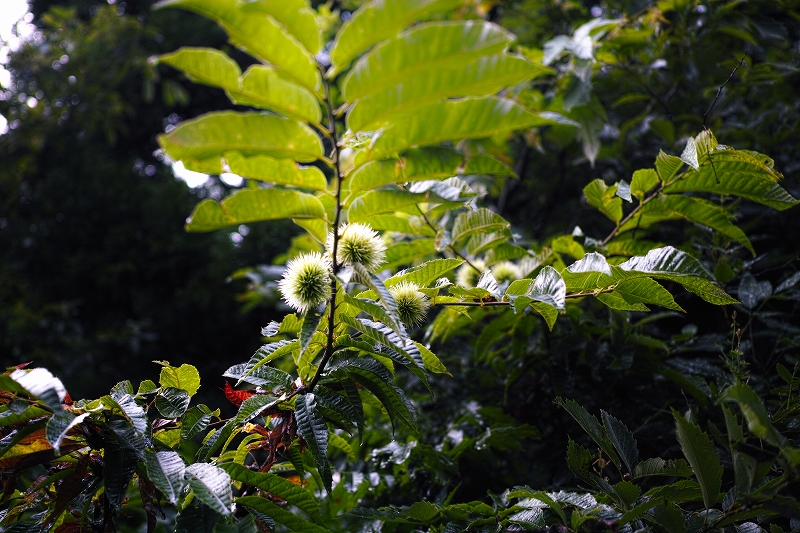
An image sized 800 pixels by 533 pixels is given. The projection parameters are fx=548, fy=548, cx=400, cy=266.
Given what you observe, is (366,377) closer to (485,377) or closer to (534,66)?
(534,66)

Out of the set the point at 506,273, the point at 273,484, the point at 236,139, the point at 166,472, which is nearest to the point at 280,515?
the point at 273,484

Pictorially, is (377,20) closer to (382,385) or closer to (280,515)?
(382,385)

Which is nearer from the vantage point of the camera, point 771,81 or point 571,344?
point 571,344

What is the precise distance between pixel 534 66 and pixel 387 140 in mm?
184

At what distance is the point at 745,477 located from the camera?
0.68 m

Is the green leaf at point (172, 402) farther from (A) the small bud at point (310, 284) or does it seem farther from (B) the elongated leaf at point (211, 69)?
(B) the elongated leaf at point (211, 69)

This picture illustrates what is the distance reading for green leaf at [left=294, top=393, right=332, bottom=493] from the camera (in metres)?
0.75

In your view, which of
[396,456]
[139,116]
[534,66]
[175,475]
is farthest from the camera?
[139,116]

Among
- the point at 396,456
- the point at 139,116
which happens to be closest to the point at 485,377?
the point at 396,456

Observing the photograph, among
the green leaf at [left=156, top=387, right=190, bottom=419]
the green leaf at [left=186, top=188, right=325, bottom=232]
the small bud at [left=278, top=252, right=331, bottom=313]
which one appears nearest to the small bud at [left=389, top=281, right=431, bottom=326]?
the small bud at [left=278, top=252, right=331, bottom=313]

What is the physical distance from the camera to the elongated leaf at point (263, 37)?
56 centimetres

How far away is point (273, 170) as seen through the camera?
672mm

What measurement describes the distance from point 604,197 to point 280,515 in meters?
0.86

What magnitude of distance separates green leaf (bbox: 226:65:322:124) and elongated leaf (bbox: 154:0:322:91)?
1 cm
